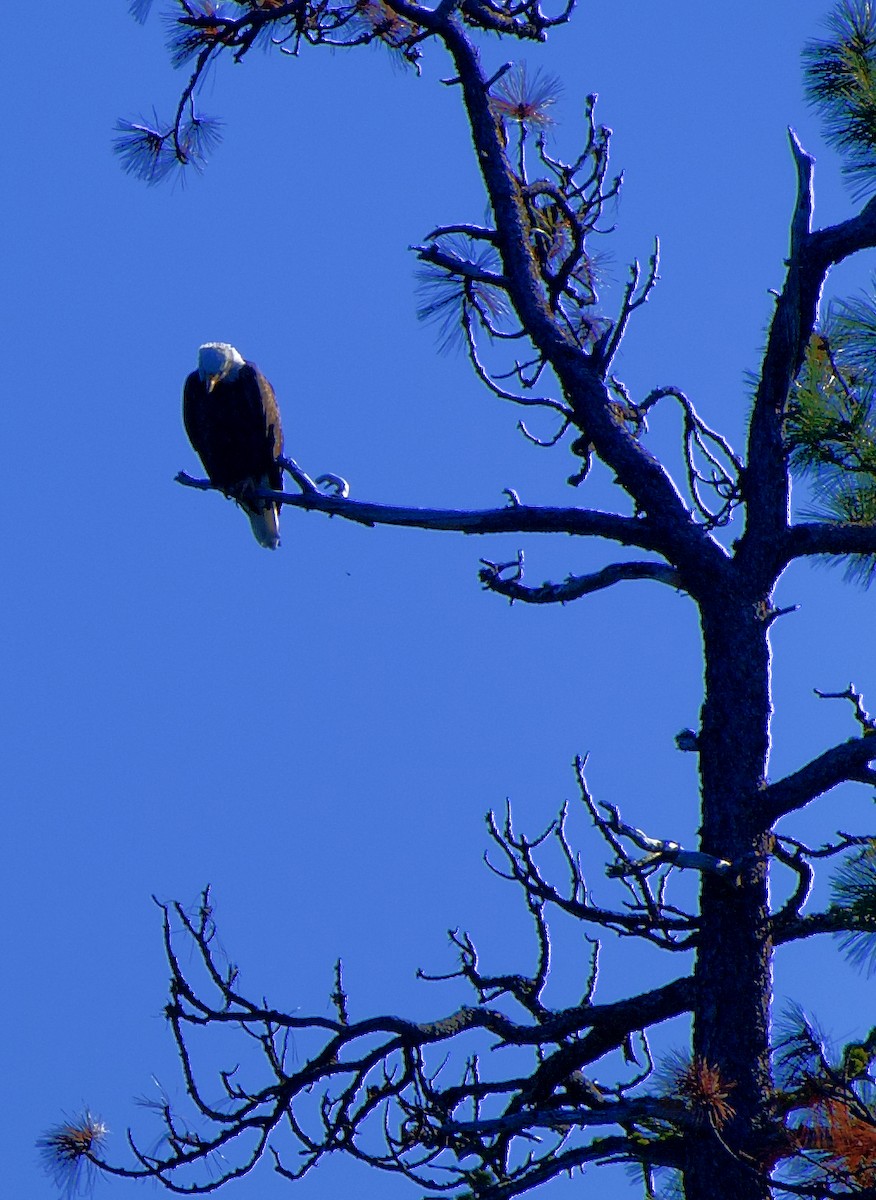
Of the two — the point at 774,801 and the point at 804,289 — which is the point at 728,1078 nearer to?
the point at 774,801

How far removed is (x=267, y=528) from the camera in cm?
692

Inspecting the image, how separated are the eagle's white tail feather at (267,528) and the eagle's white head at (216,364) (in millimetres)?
723

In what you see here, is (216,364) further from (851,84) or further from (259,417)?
(851,84)

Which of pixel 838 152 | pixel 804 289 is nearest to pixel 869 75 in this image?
pixel 838 152

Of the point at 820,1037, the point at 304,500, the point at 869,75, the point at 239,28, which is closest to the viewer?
the point at 820,1037

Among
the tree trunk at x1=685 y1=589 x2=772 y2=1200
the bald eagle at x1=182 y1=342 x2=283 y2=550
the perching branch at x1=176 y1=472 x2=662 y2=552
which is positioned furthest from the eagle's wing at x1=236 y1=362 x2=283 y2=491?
the tree trunk at x1=685 y1=589 x2=772 y2=1200

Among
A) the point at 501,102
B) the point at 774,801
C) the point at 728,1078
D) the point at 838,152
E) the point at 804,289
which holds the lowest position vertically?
the point at 728,1078

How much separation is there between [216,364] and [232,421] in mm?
268

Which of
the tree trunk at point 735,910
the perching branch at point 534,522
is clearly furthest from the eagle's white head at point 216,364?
the tree trunk at point 735,910

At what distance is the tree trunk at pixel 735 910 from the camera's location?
301cm

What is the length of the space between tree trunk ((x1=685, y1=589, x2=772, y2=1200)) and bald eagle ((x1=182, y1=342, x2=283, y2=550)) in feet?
10.5

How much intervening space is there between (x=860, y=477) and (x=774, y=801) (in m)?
0.90

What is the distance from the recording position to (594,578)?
12.3ft

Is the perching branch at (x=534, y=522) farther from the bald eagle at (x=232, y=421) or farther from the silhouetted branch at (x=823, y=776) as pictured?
the bald eagle at (x=232, y=421)
